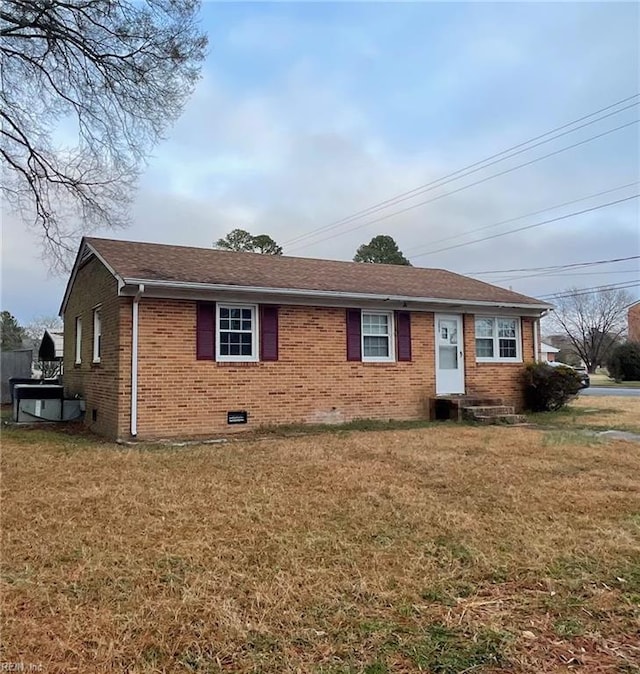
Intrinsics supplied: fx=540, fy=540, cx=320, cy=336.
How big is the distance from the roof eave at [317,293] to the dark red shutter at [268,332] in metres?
0.45

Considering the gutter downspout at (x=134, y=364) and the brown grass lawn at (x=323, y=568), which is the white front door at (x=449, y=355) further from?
the gutter downspout at (x=134, y=364)

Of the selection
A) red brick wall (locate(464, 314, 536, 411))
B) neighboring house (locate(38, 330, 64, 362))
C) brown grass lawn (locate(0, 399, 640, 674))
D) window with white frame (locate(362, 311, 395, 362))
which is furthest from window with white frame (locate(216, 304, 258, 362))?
neighboring house (locate(38, 330, 64, 362))

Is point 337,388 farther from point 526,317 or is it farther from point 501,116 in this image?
point 501,116

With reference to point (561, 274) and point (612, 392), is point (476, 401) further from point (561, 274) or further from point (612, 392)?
point (561, 274)

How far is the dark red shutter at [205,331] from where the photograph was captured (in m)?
10.6

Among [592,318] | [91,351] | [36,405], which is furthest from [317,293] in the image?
[592,318]

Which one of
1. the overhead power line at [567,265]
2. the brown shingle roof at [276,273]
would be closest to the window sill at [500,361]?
the brown shingle roof at [276,273]

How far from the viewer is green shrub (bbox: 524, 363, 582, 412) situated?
13742 millimetres

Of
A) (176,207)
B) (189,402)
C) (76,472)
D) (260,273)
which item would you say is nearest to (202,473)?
(76,472)

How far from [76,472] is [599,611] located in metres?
6.04

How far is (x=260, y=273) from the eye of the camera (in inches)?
484

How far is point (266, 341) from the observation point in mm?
11219

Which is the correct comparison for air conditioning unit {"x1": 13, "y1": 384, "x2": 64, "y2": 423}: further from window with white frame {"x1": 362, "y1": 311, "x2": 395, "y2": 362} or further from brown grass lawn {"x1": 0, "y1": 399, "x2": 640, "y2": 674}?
window with white frame {"x1": 362, "y1": 311, "x2": 395, "y2": 362}

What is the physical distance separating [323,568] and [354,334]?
28.7ft
